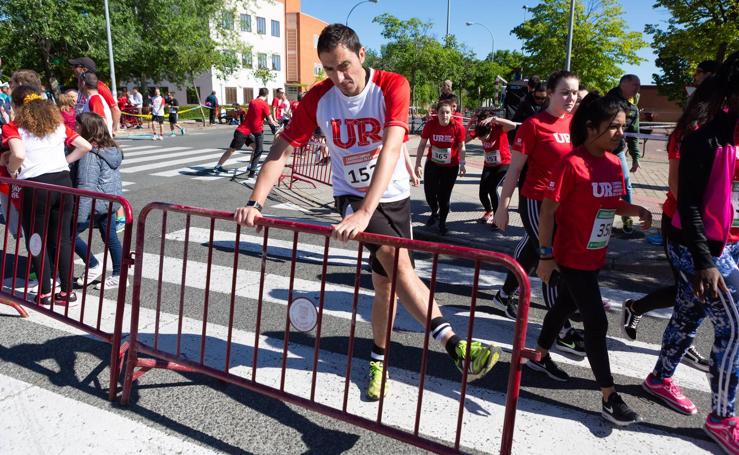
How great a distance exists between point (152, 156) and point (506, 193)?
13.1 metres

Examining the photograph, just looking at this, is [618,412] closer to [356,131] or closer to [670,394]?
[670,394]

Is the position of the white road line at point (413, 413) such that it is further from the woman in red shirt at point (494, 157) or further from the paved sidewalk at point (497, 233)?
the woman in red shirt at point (494, 157)

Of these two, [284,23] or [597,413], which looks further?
[284,23]

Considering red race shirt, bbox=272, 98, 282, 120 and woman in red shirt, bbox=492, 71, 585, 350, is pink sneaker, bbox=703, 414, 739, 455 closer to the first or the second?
woman in red shirt, bbox=492, 71, 585, 350

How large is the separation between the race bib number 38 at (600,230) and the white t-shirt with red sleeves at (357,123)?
1054 mm

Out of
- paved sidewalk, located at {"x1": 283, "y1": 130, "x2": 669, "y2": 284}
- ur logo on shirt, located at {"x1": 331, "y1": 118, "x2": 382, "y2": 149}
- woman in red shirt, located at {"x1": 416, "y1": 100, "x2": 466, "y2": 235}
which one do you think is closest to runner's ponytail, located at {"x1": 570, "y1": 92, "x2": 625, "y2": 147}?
ur logo on shirt, located at {"x1": 331, "y1": 118, "x2": 382, "y2": 149}

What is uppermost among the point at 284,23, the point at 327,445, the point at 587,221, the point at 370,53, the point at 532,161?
the point at 284,23

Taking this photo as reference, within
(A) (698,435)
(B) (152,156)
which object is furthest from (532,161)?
(B) (152,156)

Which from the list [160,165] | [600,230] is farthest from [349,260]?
[160,165]

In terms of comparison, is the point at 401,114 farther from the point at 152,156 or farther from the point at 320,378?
the point at 152,156

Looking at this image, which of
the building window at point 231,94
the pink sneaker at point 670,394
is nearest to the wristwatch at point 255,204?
the pink sneaker at point 670,394

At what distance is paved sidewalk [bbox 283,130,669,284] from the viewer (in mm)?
6094

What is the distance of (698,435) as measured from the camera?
290cm

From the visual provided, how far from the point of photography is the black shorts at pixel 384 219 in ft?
9.84
